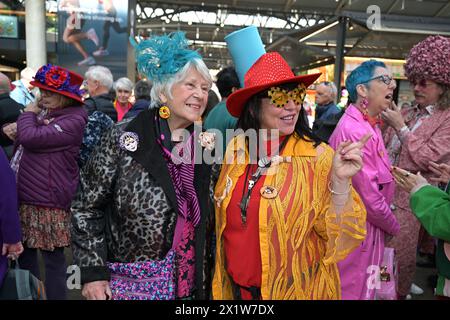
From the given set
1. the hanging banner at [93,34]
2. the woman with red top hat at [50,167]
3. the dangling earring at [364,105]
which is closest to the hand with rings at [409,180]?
the dangling earring at [364,105]

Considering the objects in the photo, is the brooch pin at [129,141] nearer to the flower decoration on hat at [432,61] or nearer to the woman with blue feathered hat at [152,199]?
the woman with blue feathered hat at [152,199]

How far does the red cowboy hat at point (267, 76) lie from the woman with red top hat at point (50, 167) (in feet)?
5.81

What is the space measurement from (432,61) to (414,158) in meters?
0.75

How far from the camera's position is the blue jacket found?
207cm

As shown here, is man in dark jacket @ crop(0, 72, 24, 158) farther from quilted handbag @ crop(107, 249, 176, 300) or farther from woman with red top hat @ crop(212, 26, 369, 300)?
woman with red top hat @ crop(212, 26, 369, 300)

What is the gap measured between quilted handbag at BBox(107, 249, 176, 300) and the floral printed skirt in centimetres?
158

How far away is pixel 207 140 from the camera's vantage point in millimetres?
1856

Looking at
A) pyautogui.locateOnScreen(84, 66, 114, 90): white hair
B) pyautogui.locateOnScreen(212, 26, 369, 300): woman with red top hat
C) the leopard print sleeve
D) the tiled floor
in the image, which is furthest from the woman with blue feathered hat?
pyautogui.locateOnScreen(84, 66, 114, 90): white hair

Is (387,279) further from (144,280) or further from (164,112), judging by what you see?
(164,112)

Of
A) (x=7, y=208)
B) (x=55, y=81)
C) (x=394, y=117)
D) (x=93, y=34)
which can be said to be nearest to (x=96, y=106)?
(x=55, y=81)

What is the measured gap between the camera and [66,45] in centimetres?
905

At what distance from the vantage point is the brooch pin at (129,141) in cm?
174
